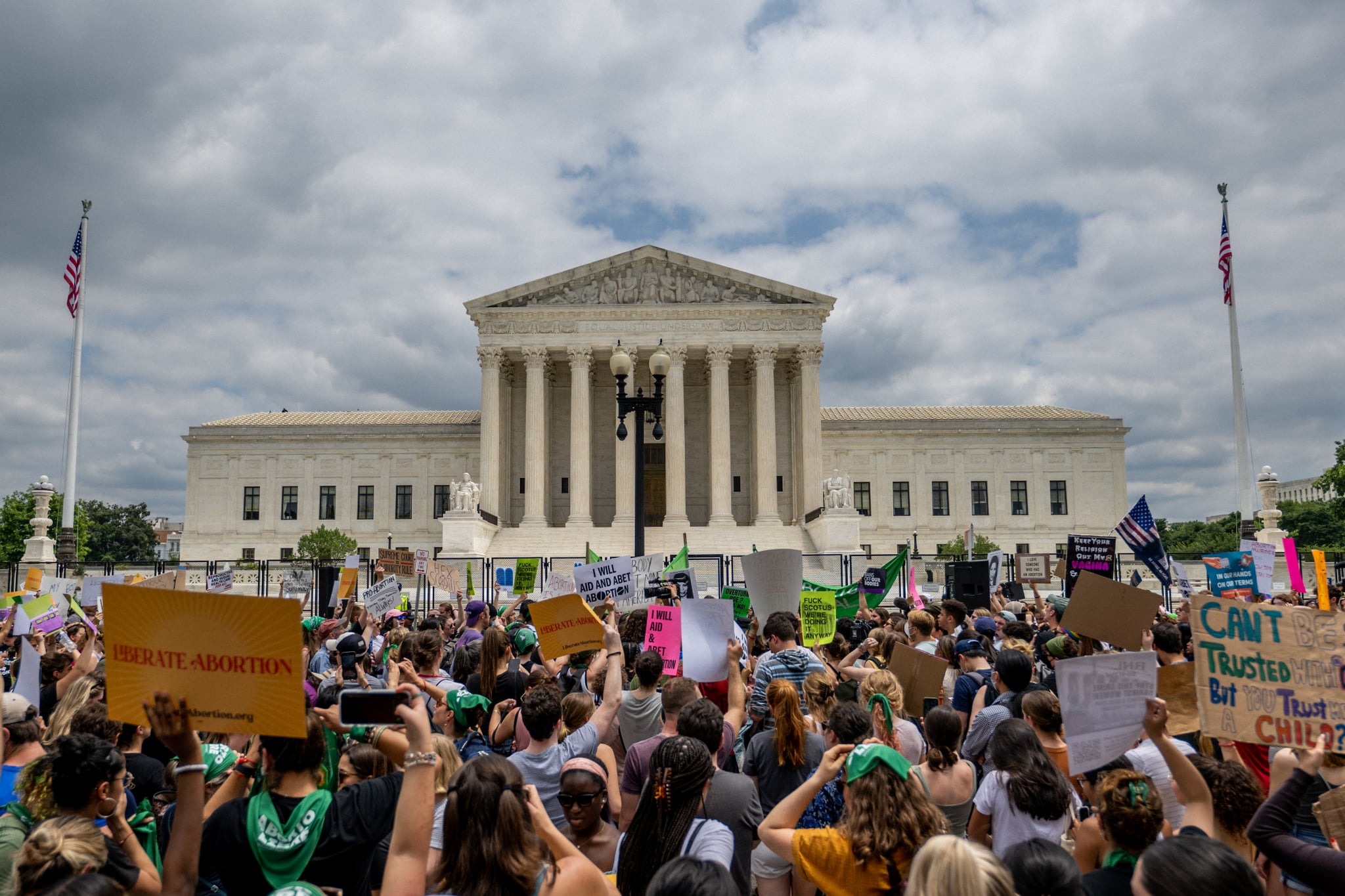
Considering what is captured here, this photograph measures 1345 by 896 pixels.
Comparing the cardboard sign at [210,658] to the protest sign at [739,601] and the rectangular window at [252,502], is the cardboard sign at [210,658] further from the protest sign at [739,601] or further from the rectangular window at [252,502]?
the rectangular window at [252,502]

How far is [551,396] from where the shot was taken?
55250 mm

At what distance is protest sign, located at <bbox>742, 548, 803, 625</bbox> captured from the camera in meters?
11.4

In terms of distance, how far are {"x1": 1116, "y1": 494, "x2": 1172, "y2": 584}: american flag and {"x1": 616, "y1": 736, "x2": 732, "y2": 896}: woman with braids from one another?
15016 mm

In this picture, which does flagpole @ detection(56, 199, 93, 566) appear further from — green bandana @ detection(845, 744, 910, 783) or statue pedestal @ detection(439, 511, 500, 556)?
green bandana @ detection(845, 744, 910, 783)

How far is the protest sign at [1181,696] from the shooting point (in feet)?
17.3

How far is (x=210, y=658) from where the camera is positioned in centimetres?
387

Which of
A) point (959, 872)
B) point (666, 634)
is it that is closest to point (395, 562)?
point (666, 634)

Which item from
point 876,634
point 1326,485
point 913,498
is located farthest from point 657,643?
point 1326,485

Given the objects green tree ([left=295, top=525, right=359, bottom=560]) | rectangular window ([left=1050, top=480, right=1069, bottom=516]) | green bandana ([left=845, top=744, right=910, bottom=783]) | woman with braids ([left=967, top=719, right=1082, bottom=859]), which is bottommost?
woman with braids ([left=967, top=719, right=1082, bottom=859])

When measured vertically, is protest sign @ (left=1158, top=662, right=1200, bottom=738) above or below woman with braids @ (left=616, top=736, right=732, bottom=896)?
above

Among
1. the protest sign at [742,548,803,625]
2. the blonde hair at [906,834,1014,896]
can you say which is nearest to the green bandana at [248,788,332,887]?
the blonde hair at [906,834,1014,896]

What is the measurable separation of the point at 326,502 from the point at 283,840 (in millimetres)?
58306

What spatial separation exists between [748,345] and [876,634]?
136 feet

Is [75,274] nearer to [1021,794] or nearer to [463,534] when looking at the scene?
[463,534]
